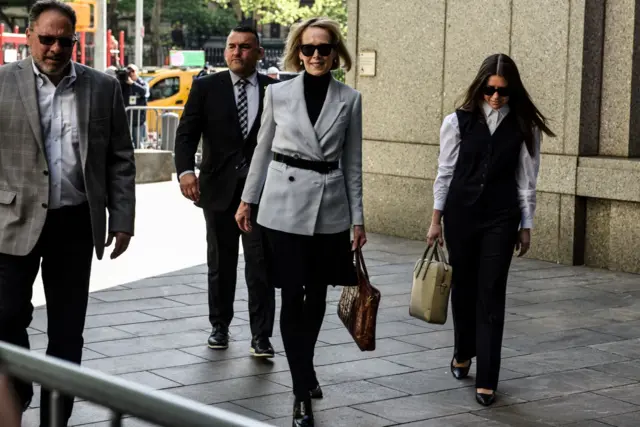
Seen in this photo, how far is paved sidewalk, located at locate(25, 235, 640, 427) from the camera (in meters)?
5.80

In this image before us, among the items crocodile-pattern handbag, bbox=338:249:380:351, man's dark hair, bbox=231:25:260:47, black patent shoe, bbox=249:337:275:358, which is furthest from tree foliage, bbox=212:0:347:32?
crocodile-pattern handbag, bbox=338:249:380:351

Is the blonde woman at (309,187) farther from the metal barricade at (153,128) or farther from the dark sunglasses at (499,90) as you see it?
the metal barricade at (153,128)

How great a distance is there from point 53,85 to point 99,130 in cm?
25

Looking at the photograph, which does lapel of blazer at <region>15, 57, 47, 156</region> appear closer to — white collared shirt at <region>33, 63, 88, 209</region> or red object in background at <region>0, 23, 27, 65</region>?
white collared shirt at <region>33, 63, 88, 209</region>

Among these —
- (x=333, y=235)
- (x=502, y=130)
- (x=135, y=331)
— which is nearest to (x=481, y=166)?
(x=502, y=130)

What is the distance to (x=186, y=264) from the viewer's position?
10516 millimetres

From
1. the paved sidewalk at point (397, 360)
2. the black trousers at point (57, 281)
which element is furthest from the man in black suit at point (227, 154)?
the black trousers at point (57, 281)

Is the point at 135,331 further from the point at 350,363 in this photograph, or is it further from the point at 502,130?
the point at 502,130

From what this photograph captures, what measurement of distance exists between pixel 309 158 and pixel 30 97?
130cm

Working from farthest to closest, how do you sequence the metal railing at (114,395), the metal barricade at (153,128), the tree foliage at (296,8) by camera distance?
the tree foliage at (296,8) → the metal barricade at (153,128) → the metal railing at (114,395)

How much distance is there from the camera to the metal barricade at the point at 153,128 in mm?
20891

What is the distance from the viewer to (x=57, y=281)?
508 centimetres

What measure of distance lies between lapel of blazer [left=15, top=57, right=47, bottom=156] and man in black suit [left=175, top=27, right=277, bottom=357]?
2080 millimetres

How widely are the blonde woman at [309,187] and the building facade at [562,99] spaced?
196 inches
